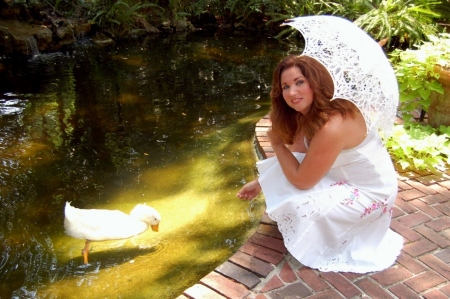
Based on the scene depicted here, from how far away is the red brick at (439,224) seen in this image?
2.88 metres

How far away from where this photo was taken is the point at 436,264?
254cm

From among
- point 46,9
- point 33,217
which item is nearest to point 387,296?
point 33,217

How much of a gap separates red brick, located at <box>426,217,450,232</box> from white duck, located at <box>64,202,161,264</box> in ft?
5.83

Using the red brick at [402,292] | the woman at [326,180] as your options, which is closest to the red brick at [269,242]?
the woman at [326,180]

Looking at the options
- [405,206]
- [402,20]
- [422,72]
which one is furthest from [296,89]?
[402,20]

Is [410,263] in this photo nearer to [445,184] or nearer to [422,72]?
[445,184]

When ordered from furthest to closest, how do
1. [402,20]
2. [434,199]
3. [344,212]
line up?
[402,20], [434,199], [344,212]

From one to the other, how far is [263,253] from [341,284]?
46 cm

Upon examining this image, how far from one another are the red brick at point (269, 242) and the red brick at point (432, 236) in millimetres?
904

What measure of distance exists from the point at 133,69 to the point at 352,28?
5356 mm

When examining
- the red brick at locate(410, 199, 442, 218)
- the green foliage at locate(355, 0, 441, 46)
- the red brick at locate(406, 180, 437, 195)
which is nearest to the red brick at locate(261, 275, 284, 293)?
the red brick at locate(410, 199, 442, 218)

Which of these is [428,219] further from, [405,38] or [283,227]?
[405,38]

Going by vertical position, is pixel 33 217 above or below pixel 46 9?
below

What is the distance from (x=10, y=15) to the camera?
8.76m
